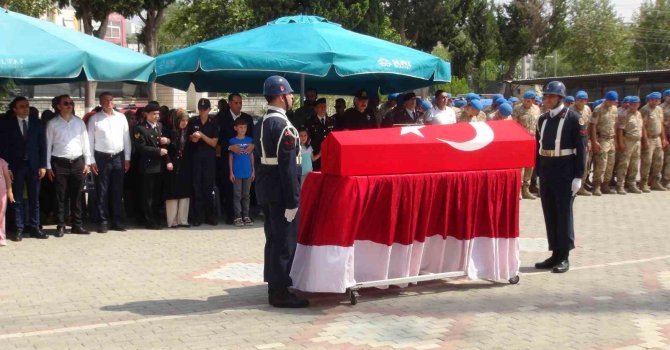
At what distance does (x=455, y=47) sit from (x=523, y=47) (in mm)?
6483

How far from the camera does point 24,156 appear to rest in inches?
451

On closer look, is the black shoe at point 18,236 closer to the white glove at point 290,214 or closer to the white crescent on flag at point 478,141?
the white glove at point 290,214

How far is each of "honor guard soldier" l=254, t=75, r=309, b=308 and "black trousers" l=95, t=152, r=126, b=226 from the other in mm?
4891

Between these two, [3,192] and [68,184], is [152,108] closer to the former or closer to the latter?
[68,184]

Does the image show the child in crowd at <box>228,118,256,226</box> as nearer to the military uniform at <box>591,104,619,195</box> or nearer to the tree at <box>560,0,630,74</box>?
the military uniform at <box>591,104,619,195</box>

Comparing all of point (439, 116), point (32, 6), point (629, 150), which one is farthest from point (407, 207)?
point (32, 6)

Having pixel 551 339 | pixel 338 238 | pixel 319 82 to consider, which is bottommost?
pixel 551 339

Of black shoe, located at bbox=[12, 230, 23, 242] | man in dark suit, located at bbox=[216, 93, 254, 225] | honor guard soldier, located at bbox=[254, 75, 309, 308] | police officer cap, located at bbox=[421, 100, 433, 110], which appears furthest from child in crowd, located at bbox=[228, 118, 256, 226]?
honor guard soldier, located at bbox=[254, 75, 309, 308]

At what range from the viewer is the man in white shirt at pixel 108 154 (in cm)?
1202

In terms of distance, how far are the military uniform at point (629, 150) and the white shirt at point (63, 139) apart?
10.6 metres

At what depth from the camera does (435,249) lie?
28.0 feet

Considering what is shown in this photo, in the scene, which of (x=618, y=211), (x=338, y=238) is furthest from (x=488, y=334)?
(x=618, y=211)

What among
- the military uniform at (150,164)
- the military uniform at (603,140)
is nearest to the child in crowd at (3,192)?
the military uniform at (150,164)

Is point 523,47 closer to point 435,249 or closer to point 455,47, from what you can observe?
point 455,47
